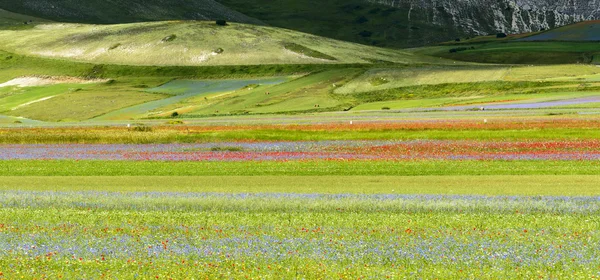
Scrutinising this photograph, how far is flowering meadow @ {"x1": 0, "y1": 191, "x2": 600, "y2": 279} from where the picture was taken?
65.5ft

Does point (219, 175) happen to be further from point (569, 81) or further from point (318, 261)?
point (569, 81)

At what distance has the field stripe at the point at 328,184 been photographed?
35.0m

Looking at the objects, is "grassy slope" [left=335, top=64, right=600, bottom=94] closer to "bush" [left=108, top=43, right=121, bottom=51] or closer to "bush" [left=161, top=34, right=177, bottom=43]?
"bush" [left=161, top=34, right=177, bottom=43]

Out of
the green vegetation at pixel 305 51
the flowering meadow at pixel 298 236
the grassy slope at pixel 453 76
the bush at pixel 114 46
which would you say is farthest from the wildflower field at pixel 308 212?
the bush at pixel 114 46

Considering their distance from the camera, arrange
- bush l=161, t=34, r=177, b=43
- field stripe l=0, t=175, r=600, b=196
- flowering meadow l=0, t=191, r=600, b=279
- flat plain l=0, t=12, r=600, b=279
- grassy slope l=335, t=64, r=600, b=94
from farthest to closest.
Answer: bush l=161, t=34, r=177, b=43 → grassy slope l=335, t=64, r=600, b=94 → field stripe l=0, t=175, r=600, b=196 → flat plain l=0, t=12, r=600, b=279 → flowering meadow l=0, t=191, r=600, b=279

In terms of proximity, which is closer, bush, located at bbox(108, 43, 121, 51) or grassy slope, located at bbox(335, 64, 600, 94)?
grassy slope, located at bbox(335, 64, 600, 94)

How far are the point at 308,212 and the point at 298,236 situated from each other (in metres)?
4.79

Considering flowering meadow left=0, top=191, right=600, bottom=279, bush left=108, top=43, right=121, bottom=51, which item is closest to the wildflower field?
flowering meadow left=0, top=191, right=600, bottom=279

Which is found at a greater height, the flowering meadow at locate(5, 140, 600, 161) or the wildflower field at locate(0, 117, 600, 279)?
the wildflower field at locate(0, 117, 600, 279)

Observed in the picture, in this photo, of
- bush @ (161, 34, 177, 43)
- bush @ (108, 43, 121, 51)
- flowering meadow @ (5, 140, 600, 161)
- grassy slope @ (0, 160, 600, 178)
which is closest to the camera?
grassy slope @ (0, 160, 600, 178)

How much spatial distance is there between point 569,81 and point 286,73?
64507 millimetres

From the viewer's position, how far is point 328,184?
38.4 metres

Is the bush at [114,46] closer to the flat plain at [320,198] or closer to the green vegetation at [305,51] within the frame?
the green vegetation at [305,51]

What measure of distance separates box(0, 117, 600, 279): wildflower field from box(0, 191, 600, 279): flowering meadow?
0.21 ft
